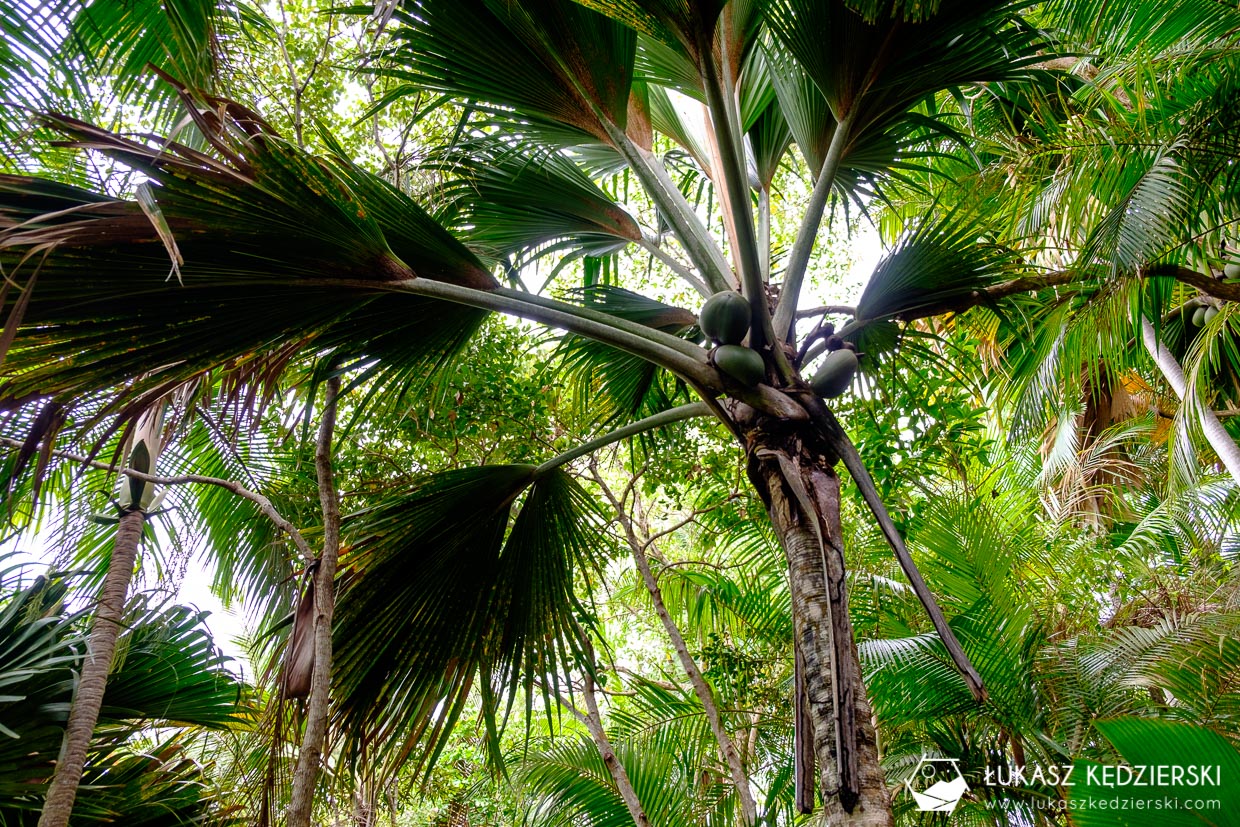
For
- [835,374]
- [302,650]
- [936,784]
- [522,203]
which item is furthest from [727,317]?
[936,784]

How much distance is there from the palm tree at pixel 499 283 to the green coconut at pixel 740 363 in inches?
0.4

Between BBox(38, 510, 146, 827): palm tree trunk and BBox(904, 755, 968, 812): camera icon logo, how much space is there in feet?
9.38

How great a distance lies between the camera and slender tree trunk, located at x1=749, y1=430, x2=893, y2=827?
1.85m

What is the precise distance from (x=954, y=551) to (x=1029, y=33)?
235 centimetres

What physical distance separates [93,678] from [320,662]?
2.46ft

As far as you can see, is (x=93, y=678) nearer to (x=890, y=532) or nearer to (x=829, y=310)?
(x=890, y=532)

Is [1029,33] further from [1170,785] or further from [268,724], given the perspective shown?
[268,724]

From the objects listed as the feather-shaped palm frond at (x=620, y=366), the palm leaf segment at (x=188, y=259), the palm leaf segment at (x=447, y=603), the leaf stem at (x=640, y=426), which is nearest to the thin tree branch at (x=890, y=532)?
the leaf stem at (x=640, y=426)

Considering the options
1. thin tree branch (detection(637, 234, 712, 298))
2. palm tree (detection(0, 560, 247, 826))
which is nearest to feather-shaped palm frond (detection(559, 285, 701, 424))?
thin tree branch (detection(637, 234, 712, 298))

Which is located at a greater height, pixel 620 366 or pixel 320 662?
pixel 620 366

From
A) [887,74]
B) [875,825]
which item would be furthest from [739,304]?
[875,825]

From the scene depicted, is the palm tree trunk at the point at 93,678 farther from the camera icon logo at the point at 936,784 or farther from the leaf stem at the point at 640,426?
the camera icon logo at the point at 936,784

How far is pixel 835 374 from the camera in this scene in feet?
8.04

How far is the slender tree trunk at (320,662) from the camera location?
6.45 feet
